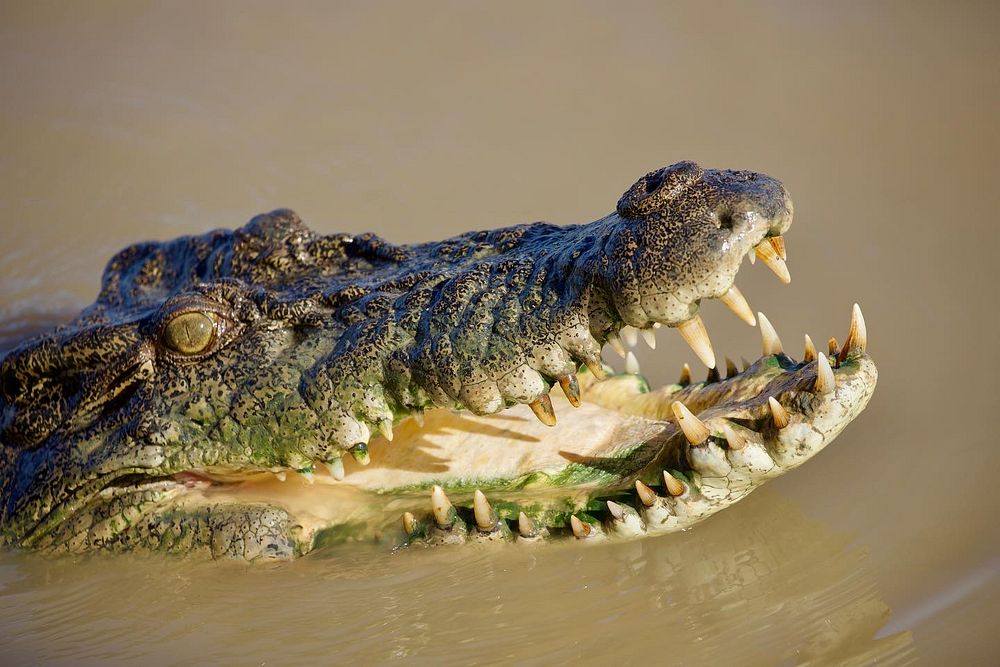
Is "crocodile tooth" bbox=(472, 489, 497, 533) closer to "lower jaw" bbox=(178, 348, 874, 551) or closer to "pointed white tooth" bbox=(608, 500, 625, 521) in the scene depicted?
"lower jaw" bbox=(178, 348, 874, 551)

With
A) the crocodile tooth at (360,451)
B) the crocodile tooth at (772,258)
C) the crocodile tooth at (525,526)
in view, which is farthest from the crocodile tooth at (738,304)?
the crocodile tooth at (360,451)

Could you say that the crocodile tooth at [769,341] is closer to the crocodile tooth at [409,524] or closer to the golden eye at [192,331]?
the crocodile tooth at [409,524]

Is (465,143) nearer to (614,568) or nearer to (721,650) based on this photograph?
(614,568)

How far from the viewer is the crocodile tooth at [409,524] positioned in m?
3.59

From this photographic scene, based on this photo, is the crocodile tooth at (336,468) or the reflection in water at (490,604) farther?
the crocodile tooth at (336,468)

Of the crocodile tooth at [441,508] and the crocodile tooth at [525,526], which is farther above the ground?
the crocodile tooth at [441,508]

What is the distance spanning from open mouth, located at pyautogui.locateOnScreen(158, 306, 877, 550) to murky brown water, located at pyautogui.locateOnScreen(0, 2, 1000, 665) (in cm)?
17

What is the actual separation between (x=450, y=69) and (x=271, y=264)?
4.61 metres

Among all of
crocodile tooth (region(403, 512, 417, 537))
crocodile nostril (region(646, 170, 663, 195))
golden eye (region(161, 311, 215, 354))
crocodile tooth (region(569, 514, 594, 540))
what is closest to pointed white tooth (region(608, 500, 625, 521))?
crocodile tooth (region(569, 514, 594, 540))

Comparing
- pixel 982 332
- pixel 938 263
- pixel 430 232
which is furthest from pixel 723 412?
pixel 430 232

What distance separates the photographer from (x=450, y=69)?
8.23 metres

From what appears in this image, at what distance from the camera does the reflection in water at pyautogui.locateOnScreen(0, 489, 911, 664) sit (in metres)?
3.25

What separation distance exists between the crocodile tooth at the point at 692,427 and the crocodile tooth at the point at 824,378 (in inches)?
14.3

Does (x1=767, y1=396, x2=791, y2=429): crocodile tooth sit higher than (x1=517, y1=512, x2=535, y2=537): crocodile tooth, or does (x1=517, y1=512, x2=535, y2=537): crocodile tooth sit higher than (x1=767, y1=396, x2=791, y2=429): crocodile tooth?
(x1=767, y1=396, x2=791, y2=429): crocodile tooth
